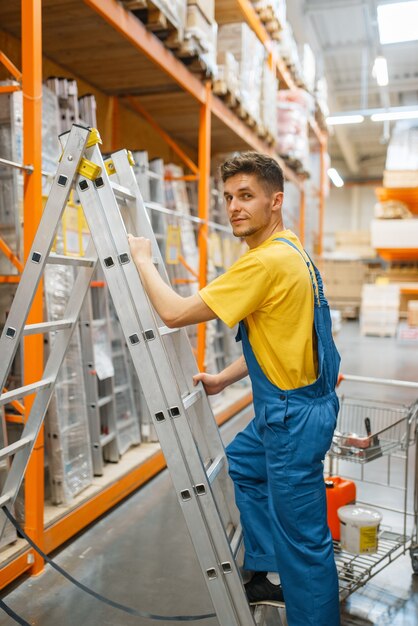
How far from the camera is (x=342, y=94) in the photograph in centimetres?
1894

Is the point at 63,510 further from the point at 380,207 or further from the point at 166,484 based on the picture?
the point at 380,207

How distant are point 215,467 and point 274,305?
32.4 inches

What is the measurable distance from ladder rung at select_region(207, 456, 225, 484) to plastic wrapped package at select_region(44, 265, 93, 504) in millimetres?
1596

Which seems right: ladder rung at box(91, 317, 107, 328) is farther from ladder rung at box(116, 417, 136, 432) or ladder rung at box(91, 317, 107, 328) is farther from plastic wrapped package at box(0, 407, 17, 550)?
plastic wrapped package at box(0, 407, 17, 550)

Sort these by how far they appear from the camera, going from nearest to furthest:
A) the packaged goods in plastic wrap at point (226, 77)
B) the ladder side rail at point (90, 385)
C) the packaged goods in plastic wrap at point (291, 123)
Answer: the ladder side rail at point (90, 385)
the packaged goods in plastic wrap at point (226, 77)
the packaged goods in plastic wrap at point (291, 123)

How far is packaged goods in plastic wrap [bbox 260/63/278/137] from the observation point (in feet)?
24.2

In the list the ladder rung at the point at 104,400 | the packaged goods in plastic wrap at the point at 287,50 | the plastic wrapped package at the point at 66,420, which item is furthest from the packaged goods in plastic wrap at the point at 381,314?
the plastic wrapped package at the point at 66,420

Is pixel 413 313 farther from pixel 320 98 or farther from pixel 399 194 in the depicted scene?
pixel 320 98

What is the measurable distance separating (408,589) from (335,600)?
1153 mm

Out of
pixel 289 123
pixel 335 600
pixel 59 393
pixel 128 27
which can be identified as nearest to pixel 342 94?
pixel 289 123

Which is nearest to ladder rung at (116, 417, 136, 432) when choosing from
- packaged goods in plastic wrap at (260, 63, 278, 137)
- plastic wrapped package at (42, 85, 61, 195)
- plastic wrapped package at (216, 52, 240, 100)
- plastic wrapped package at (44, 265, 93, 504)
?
plastic wrapped package at (44, 265, 93, 504)

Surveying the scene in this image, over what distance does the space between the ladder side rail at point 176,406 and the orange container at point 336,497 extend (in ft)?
4.00

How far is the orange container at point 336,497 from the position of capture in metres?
3.19

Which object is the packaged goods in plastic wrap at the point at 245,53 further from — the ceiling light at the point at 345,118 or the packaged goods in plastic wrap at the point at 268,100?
the ceiling light at the point at 345,118
